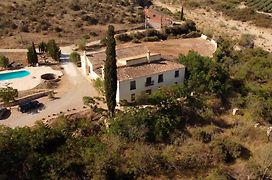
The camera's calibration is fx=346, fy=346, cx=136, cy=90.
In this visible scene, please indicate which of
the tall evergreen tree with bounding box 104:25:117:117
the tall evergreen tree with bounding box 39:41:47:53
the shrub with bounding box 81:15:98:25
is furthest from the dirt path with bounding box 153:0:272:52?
the tall evergreen tree with bounding box 104:25:117:117

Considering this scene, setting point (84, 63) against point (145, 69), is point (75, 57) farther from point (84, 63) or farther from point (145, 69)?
point (145, 69)

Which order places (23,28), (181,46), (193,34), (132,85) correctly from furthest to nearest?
(193,34) < (23,28) < (181,46) < (132,85)

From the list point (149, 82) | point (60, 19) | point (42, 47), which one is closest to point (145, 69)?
point (149, 82)

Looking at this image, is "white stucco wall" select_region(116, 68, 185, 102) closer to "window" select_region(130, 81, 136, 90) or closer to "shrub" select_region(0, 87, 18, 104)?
"window" select_region(130, 81, 136, 90)

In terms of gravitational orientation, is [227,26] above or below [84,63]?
below

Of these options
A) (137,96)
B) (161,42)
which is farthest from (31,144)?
(161,42)

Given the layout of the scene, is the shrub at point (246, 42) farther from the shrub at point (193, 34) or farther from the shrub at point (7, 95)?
the shrub at point (7, 95)
